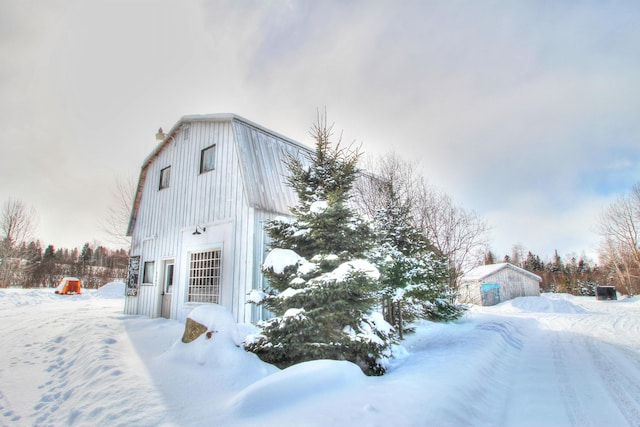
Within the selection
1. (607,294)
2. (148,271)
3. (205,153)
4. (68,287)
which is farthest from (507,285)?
(68,287)

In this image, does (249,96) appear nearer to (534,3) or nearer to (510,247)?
(534,3)

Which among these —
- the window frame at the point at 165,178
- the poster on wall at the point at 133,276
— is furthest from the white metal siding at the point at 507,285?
the poster on wall at the point at 133,276

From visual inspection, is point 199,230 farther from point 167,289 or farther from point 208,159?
point 167,289

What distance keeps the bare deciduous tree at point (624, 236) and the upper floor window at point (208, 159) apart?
96.2 feet

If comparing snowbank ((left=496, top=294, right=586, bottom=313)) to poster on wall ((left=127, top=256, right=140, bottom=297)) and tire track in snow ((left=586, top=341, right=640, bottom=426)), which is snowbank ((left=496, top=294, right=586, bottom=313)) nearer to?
tire track in snow ((left=586, top=341, right=640, bottom=426))

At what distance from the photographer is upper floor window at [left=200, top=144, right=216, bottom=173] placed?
8860 millimetres

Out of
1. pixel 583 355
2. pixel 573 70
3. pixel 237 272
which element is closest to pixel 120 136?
pixel 237 272

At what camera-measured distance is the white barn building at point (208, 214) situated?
7.44 m

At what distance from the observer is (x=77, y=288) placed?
1962 centimetres

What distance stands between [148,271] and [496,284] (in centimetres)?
2542

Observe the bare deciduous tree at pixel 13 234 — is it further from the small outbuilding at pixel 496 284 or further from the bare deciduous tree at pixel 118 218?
the small outbuilding at pixel 496 284

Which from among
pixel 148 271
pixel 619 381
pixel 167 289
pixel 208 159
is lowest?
pixel 619 381

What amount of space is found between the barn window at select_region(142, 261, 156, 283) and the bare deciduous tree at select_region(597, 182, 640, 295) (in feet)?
104

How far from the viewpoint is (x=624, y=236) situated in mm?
21719
